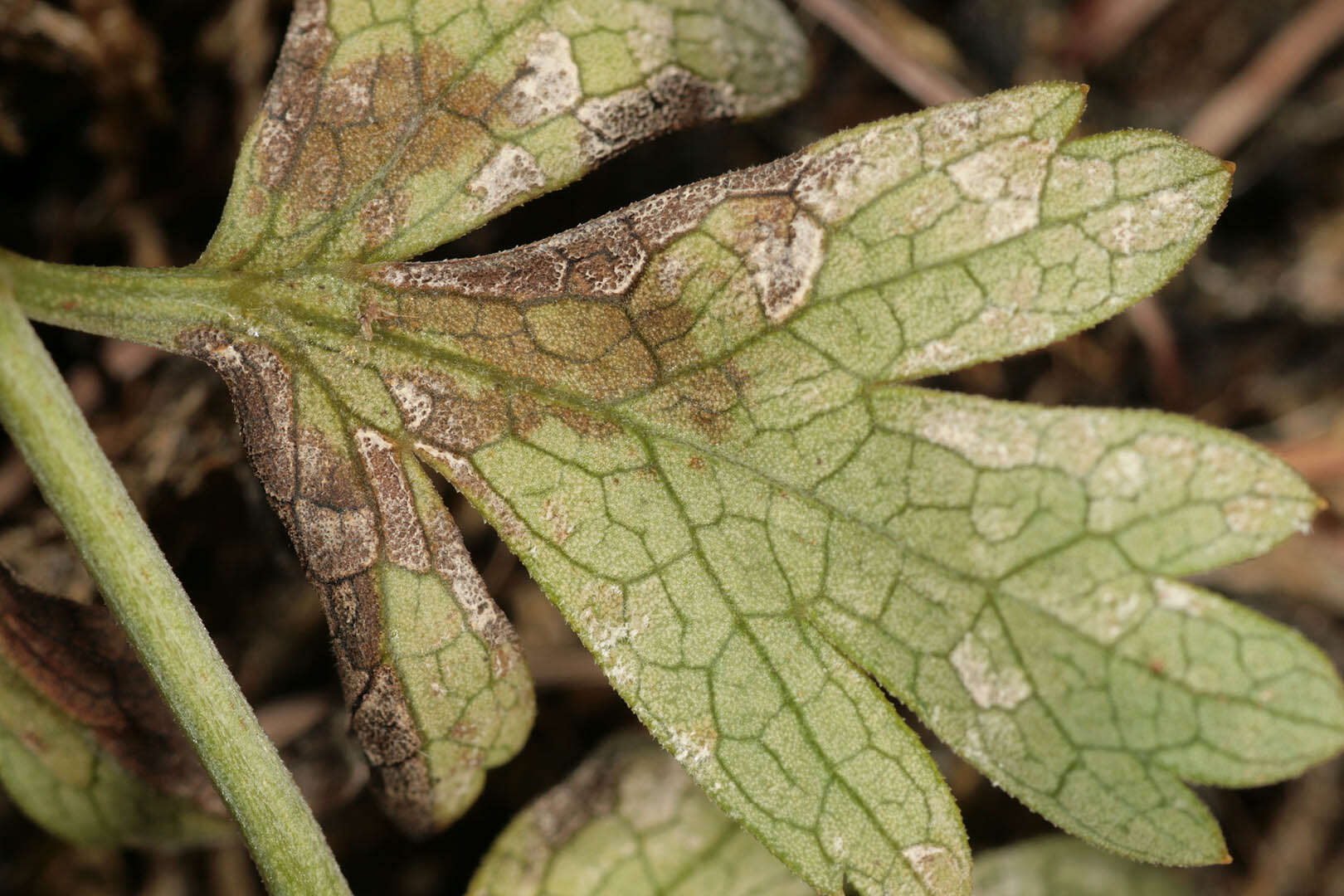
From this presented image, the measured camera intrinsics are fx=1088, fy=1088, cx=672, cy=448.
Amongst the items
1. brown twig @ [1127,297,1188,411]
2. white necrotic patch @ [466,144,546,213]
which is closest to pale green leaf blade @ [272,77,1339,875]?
white necrotic patch @ [466,144,546,213]

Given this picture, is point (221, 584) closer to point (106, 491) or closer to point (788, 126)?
point (106, 491)

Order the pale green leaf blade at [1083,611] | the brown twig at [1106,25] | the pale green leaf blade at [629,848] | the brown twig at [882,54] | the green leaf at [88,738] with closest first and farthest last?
the pale green leaf blade at [1083,611], the green leaf at [88,738], the pale green leaf blade at [629,848], the brown twig at [882,54], the brown twig at [1106,25]

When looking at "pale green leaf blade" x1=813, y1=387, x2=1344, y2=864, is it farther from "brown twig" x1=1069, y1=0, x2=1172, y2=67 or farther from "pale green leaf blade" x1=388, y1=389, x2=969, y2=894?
"brown twig" x1=1069, y1=0, x2=1172, y2=67

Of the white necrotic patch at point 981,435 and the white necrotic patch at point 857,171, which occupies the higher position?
the white necrotic patch at point 857,171

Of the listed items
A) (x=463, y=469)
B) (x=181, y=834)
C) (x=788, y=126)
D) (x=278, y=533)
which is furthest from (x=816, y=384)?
(x=181, y=834)

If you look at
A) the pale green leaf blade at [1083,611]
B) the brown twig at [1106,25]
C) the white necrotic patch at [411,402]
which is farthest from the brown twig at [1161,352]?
the white necrotic patch at [411,402]

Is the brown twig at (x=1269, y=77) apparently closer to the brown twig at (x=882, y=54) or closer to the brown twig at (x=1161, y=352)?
the brown twig at (x=1161, y=352)

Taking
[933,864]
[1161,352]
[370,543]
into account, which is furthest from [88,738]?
[1161,352]
